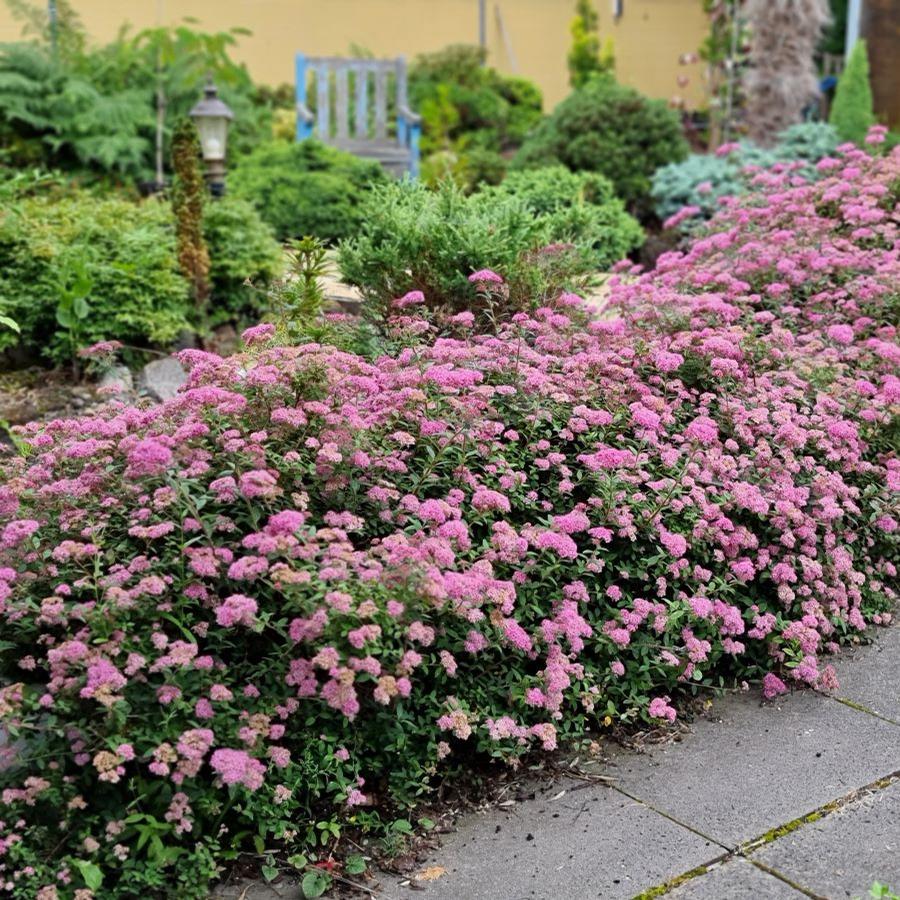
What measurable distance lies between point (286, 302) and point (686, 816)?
282cm

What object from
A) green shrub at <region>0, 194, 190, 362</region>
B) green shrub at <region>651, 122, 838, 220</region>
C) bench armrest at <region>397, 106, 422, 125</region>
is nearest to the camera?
green shrub at <region>0, 194, 190, 362</region>

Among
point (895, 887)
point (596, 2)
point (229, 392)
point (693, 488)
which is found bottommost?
point (895, 887)

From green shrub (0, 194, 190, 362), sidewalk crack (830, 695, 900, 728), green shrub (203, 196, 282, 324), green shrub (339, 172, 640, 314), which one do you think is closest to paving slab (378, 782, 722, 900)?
sidewalk crack (830, 695, 900, 728)

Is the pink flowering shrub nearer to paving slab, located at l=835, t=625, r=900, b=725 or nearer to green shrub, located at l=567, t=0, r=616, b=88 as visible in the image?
paving slab, located at l=835, t=625, r=900, b=725

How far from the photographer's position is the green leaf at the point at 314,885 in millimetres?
2625

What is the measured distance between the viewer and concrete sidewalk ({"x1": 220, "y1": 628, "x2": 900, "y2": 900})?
2.67m

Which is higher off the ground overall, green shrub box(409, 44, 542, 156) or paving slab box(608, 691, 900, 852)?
green shrub box(409, 44, 542, 156)

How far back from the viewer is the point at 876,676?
145 inches

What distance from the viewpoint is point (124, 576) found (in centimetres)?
274

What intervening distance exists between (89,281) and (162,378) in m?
0.60

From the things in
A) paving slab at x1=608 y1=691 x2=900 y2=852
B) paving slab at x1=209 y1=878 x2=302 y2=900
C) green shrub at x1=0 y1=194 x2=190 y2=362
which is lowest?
paving slab at x1=209 y1=878 x2=302 y2=900

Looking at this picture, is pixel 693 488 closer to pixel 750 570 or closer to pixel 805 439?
pixel 750 570

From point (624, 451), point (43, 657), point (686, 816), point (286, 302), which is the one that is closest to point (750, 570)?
point (624, 451)

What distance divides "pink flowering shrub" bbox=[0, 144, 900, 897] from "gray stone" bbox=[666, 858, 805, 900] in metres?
0.49
